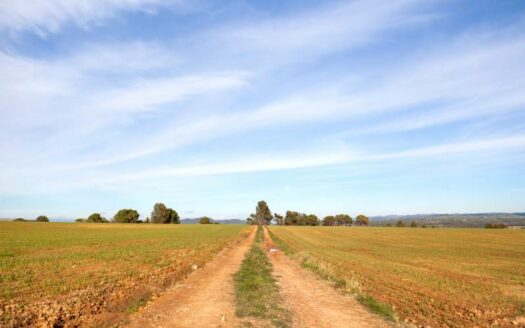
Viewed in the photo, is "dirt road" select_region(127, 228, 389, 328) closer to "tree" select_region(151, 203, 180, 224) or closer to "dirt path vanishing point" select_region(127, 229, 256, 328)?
"dirt path vanishing point" select_region(127, 229, 256, 328)

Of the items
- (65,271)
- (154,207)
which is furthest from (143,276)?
(154,207)

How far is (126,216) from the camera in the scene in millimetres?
177875

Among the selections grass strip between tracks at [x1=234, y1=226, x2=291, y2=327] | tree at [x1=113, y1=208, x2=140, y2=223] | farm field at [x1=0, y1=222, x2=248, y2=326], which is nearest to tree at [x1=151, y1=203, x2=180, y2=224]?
tree at [x1=113, y1=208, x2=140, y2=223]

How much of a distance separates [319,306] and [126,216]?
177768 mm

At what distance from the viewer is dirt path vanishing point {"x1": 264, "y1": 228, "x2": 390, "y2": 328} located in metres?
12.3

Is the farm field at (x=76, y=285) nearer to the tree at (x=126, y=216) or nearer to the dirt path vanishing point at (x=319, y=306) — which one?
the dirt path vanishing point at (x=319, y=306)

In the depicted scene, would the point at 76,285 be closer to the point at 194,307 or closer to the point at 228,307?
the point at 194,307

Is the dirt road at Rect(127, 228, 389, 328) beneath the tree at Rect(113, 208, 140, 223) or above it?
beneath

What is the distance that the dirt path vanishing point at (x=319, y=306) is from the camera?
1230 centimetres

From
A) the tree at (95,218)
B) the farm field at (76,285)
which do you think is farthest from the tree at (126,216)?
the farm field at (76,285)

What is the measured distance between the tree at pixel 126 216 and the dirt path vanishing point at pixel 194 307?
554 feet

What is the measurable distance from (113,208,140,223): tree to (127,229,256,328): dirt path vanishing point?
169 m

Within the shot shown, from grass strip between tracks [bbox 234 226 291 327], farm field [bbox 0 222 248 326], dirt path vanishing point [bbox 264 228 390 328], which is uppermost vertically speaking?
farm field [bbox 0 222 248 326]

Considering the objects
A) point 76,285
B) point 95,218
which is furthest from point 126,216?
point 76,285
